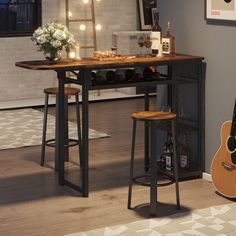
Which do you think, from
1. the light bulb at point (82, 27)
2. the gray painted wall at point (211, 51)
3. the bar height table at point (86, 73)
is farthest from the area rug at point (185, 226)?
the light bulb at point (82, 27)

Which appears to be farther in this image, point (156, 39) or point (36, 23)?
point (36, 23)

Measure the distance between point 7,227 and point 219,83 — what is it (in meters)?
1.95

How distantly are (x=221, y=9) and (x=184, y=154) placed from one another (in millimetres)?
1197

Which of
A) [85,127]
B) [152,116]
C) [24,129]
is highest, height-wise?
Answer: [152,116]

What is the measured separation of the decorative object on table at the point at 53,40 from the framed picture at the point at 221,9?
1.09m

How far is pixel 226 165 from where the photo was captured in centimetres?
486

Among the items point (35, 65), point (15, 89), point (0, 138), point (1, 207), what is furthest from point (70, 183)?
point (15, 89)

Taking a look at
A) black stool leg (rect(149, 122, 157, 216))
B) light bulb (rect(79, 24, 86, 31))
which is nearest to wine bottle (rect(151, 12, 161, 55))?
black stool leg (rect(149, 122, 157, 216))

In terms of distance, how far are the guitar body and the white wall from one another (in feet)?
15.6

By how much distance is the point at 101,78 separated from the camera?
4.86 meters

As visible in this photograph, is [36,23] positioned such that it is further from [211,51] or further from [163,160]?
[211,51]

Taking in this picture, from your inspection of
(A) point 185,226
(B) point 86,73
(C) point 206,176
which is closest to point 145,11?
(C) point 206,176

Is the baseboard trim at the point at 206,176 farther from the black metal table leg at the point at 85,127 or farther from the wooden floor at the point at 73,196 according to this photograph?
the black metal table leg at the point at 85,127

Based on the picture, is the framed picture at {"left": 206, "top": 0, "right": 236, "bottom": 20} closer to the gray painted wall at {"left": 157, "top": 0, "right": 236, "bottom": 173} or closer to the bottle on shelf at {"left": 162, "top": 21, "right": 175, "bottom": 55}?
the gray painted wall at {"left": 157, "top": 0, "right": 236, "bottom": 173}
